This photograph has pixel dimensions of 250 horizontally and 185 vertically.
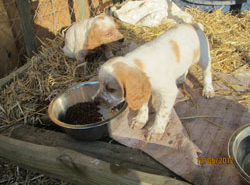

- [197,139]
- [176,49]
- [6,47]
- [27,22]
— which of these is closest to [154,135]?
[197,139]

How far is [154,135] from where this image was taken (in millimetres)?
3131

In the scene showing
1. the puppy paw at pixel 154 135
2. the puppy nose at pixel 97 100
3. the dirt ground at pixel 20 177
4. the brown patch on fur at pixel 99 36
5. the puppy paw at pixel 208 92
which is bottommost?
the dirt ground at pixel 20 177

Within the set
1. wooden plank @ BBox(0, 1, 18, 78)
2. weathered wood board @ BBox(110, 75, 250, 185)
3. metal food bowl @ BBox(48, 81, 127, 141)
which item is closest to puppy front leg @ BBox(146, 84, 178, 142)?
weathered wood board @ BBox(110, 75, 250, 185)

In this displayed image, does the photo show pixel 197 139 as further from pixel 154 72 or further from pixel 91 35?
pixel 91 35

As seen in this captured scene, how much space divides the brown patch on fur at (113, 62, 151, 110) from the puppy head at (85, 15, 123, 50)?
80.2 inches

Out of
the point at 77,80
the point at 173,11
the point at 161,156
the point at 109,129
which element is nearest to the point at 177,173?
the point at 161,156

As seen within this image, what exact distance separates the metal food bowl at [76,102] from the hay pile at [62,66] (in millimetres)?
542

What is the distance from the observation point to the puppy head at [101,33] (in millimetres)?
4559

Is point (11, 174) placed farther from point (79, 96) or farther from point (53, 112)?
point (79, 96)

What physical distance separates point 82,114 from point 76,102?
13.8 inches

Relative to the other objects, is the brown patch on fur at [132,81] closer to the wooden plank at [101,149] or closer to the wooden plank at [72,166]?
the wooden plank at [101,149]

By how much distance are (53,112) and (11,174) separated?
3.48ft
